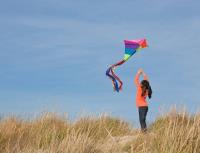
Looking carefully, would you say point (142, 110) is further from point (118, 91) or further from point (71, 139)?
point (71, 139)

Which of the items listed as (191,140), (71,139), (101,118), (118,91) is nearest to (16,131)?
(101,118)

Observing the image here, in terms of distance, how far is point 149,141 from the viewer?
8.92 m

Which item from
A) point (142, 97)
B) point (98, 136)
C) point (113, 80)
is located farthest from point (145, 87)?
point (98, 136)

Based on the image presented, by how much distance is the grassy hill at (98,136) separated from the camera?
27.0ft

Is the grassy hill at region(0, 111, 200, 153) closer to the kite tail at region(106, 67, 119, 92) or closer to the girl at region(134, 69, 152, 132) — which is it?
the girl at region(134, 69, 152, 132)

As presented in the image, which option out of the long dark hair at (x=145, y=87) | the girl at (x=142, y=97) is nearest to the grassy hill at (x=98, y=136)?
the girl at (x=142, y=97)

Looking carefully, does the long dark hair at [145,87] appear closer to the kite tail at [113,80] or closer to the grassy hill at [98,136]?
the grassy hill at [98,136]

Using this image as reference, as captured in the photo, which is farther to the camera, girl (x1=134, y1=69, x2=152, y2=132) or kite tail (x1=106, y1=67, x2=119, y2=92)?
kite tail (x1=106, y1=67, x2=119, y2=92)

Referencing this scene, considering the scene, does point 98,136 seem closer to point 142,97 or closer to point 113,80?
point 142,97

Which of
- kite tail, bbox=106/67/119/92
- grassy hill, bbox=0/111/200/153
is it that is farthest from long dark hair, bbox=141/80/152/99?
kite tail, bbox=106/67/119/92

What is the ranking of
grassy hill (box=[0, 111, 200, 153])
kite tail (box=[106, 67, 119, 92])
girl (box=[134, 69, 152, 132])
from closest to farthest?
grassy hill (box=[0, 111, 200, 153]) → girl (box=[134, 69, 152, 132]) → kite tail (box=[106, 67, 119, 92])

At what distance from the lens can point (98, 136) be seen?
43.7 feet

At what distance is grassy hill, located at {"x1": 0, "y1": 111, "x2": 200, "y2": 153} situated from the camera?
27.0ft

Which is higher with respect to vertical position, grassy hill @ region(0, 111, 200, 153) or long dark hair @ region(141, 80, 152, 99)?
long dark hair @ region(141, 80, 152, 99)
